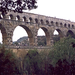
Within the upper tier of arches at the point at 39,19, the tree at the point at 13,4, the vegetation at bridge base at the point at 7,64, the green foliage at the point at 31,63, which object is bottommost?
the green foliage at the point at 31,63

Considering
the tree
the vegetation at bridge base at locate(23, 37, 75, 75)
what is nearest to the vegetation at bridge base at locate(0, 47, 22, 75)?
the tree

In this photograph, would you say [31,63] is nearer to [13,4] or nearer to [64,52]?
[64,52]

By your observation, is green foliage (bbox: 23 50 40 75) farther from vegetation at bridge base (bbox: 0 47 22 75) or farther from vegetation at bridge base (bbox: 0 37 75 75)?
vegetation at bridge base (bbox: 0 47 22 75)

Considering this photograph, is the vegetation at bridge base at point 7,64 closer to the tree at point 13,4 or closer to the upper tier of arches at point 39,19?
the tree at point 13,4

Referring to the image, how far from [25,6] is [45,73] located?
21.3m

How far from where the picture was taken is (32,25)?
121 ft

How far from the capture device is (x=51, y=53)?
105 ft

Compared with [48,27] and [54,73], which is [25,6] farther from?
[48,27]

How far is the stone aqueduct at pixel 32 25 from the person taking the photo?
32875mm

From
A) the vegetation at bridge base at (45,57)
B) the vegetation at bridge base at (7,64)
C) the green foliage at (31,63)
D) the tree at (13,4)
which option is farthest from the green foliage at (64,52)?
the tree at (13,4)

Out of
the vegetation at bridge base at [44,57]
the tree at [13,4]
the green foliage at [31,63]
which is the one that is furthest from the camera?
the green foliage at [31,63]

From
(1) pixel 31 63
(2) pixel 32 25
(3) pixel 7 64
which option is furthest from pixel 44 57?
(3) pixel 7 64

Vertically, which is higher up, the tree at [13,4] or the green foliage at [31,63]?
the tree at [13,4]

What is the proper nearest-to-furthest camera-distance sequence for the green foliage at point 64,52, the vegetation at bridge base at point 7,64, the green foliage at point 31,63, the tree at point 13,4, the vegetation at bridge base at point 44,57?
the tree at point 13,4
the vegetation at bridge base at point 7,64
the green foliage at point 64,52
the vegetation at bridge base at point 44,57
the green foliage at point 31,63
